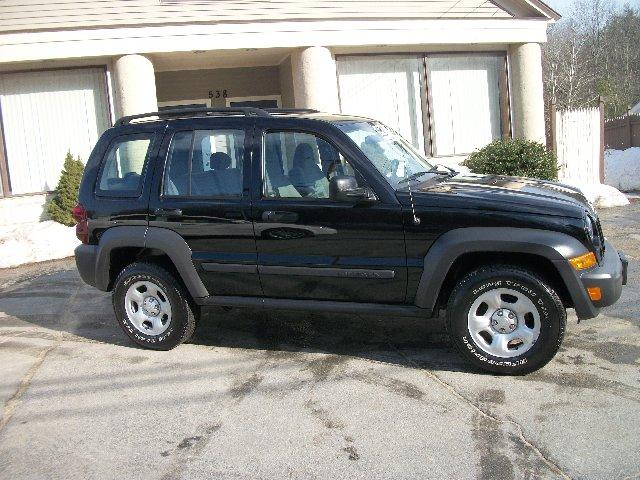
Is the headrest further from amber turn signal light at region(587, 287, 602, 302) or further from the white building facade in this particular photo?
the white building facade

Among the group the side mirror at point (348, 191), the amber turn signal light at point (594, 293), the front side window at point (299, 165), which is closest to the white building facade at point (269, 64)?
the front side window at point (299, 165)

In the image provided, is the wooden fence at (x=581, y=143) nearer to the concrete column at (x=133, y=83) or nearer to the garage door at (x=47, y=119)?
the concrete column at (x=133, y=83)

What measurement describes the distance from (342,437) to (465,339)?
124cm

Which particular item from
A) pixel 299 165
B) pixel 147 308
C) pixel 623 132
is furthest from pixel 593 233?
pixel 623 132

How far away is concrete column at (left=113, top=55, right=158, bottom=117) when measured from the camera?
1209 centimetres

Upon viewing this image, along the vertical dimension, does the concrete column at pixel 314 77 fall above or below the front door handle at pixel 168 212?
above

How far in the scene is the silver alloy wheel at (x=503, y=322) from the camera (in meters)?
4.56

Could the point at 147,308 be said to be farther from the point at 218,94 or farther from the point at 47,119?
the point at 218,94

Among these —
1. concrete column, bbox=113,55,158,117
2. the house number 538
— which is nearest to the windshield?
concrete column, bbox=113,55,158,117

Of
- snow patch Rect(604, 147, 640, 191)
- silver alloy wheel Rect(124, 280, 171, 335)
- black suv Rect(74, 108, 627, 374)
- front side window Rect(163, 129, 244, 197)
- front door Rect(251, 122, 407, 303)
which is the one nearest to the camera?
black suv Rect(74, 108, 627, 374)

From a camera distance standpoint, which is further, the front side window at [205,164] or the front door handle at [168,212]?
the front door handle at [168,212]

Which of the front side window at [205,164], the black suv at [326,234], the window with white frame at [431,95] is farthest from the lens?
the window with white frame at [431,95]

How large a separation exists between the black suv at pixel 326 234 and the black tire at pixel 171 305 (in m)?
0.01

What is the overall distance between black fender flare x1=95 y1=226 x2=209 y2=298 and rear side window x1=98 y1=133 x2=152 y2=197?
33 centimetres
